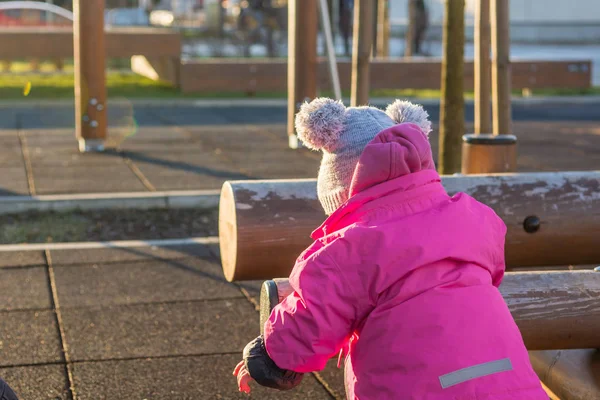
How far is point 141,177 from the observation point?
26.7ft

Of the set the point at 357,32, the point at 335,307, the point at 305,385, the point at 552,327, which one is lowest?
the point at 305,385

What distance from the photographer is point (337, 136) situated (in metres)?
2.59

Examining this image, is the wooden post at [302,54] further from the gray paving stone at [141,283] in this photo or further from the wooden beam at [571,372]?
the wooden beam at [571,372]

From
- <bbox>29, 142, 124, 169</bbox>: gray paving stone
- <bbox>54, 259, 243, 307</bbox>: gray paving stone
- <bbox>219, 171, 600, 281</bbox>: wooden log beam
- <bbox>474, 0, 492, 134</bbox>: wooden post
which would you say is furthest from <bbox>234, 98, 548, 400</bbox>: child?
<bbox>29, 142, 124, 169</bbox>: gray paving stone

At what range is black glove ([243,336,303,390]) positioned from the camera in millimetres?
Answer: 2502

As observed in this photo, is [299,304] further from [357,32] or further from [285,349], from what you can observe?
[357,32]

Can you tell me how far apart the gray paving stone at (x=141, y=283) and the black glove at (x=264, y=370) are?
2.51 meters

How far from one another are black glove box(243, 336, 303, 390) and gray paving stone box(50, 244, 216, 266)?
3.26m

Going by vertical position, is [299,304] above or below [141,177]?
above

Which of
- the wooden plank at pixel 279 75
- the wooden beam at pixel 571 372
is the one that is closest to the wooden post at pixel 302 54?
the wooden plank at pixel 279 75

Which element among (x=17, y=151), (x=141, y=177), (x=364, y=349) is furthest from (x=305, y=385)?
(x=17, y=151)

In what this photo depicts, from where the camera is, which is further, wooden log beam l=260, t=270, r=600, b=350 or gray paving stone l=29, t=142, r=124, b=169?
gray paving stone l=29, t=142, r=124, b=169

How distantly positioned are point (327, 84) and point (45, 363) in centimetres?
1082

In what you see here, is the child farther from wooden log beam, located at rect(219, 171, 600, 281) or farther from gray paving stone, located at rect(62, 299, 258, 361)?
gray paving stone, located at rect(62, 299, 258, 361)
